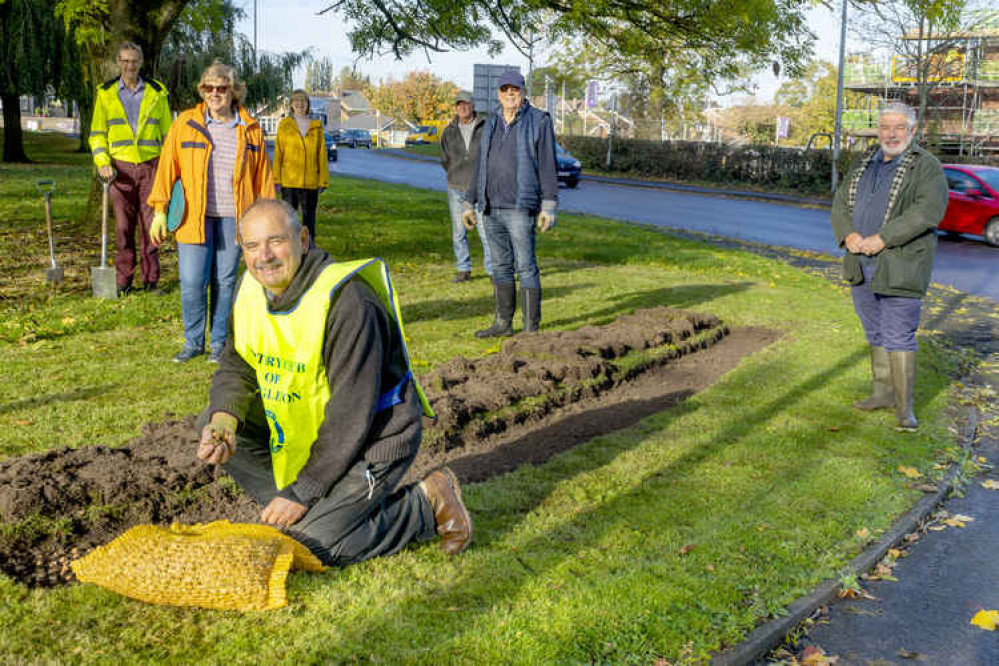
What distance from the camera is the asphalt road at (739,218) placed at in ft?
49.2

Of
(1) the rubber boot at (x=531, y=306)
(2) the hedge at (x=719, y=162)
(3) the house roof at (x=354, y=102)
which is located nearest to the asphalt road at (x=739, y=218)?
(2) the hedge at (x=719, y=162)

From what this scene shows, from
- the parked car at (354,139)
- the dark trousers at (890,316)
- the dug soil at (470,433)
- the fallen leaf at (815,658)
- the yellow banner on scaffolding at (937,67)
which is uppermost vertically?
the yellow banner on scaffolding at (937,67)

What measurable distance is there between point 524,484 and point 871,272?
295 cm

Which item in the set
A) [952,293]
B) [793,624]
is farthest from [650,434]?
[952,293]

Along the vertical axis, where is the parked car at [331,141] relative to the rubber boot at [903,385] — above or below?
above

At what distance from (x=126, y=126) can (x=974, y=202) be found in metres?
15.8

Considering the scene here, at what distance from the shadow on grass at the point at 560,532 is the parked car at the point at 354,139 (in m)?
69.3

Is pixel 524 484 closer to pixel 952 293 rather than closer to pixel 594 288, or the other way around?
pixel 594 288

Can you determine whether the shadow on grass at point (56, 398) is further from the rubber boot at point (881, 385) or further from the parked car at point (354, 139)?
the parked car at point (354, 139)

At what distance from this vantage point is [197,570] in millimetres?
3383

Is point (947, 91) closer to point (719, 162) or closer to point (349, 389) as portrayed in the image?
point (719, 162)

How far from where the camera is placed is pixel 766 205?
28672 mm

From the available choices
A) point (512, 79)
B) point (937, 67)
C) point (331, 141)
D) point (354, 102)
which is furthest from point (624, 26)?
point (354, 102)

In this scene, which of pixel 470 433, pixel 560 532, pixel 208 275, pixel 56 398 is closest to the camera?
pixel 560 532
